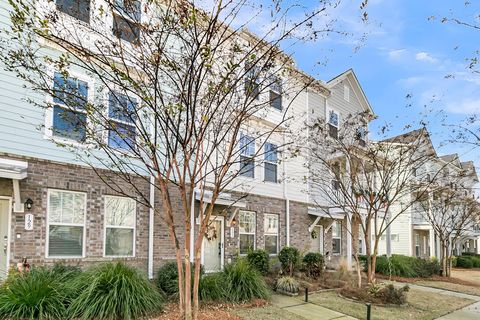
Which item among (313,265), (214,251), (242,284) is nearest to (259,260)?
(214,251)

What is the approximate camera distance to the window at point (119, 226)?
10.1 m

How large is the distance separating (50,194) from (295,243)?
33.0 ft

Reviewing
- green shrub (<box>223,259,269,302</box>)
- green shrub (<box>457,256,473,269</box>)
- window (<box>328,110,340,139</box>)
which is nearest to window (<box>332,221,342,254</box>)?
window (<box>328,110,340,139</box>)

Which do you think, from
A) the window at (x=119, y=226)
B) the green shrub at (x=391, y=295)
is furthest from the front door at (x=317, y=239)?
the window at (x=119, y=226)

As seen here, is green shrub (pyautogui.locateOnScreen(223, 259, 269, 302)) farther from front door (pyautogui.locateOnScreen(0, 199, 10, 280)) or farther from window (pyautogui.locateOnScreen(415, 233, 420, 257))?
window (pyautogui.locateOnScreen(415, 233, 420, 257))

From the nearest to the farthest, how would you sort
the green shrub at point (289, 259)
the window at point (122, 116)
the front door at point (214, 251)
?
the window at point (122, 116)
the front door at point (214, 251)
the green shrub at point (289, 259)

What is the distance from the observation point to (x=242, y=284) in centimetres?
958

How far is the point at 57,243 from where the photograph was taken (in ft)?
29.7

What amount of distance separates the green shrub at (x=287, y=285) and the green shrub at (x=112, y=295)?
4.50 metres

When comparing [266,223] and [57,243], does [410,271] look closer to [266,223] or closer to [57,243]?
[266,223]

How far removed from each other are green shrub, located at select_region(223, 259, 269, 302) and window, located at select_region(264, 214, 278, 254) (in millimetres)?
4825

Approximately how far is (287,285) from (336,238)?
28.0 feet

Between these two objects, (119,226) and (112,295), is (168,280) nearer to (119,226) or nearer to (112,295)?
(119,226)

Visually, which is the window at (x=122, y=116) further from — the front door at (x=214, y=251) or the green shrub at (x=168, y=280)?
the front door at (x=214, y=251)
